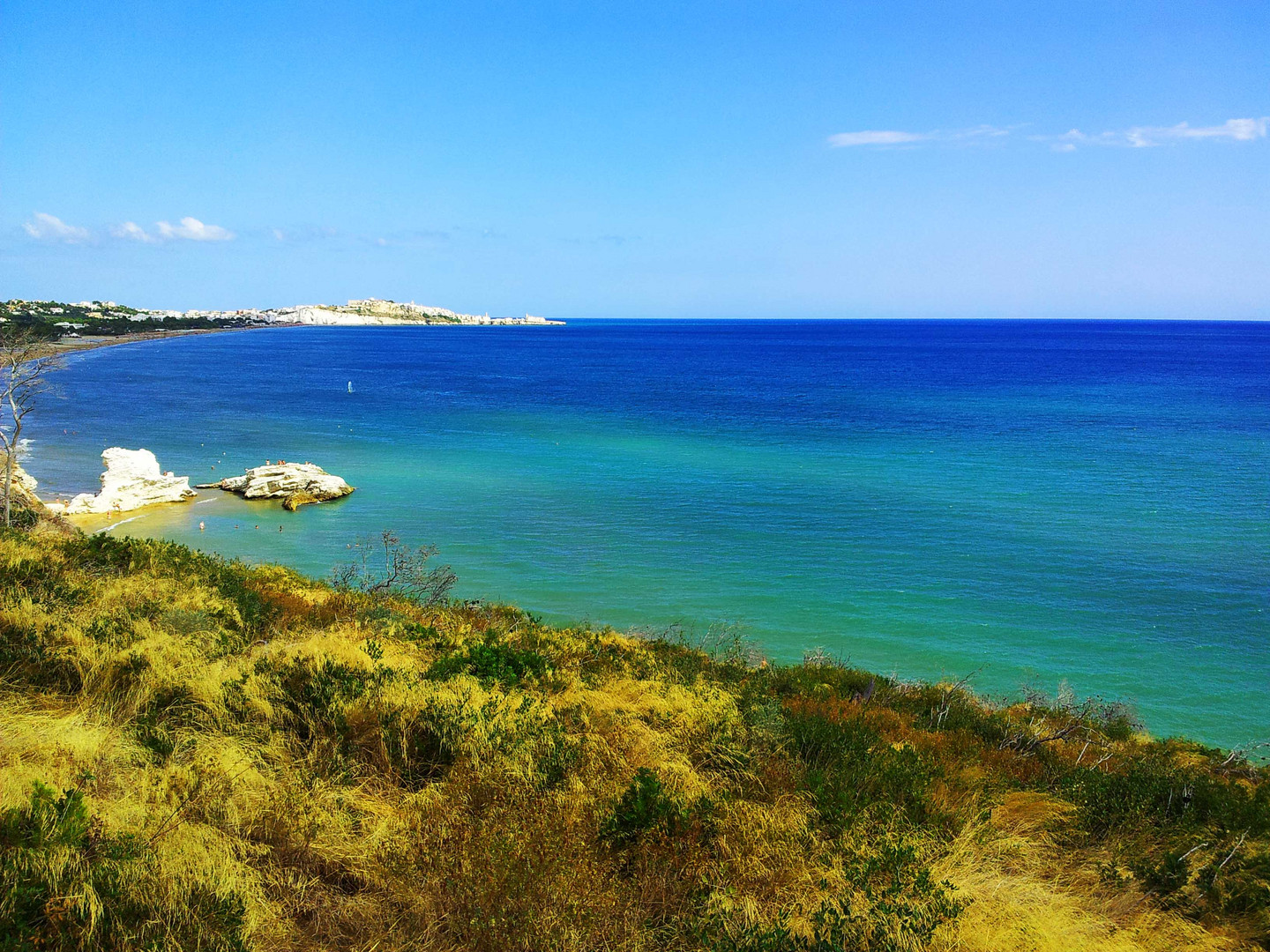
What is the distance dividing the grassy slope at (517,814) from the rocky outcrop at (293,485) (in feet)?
75.4

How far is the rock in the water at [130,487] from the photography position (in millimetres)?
28484

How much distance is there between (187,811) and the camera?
4.64 meters

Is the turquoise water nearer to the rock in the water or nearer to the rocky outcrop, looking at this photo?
the rocky outcrop

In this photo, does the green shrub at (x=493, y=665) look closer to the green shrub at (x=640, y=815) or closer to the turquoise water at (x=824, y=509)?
the green shrub at (x=640, y=815)

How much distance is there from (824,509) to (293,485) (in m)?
22.7

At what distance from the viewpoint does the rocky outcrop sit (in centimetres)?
3047

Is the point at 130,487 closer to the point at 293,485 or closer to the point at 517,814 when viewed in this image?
the point at 293,485

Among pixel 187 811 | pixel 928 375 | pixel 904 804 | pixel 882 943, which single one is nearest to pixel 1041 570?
pixel 904 804

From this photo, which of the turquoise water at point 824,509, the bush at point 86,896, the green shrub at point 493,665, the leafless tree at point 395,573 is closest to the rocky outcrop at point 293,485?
the turquoise water at point 824,509

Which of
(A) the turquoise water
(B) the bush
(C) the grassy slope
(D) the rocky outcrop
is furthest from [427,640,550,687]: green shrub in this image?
(D) the rocky outcrop

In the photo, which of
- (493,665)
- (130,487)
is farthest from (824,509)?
(130,487)

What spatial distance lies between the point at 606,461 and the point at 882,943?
3376 centimetres

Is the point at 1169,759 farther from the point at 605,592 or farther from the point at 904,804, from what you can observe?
the point at 605,592

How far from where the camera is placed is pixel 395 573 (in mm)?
15711
